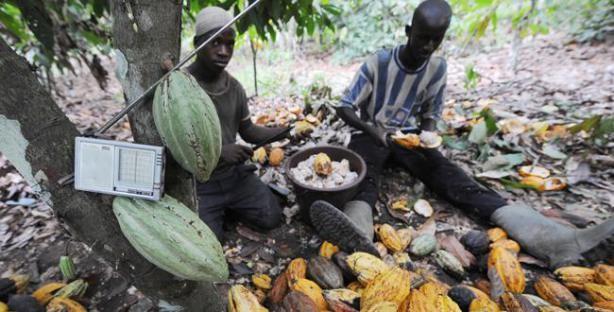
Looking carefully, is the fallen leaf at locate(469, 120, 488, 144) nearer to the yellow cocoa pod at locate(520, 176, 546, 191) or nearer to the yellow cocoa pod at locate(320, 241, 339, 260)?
the yellow cocoa pod at locate(520, 176, 546, 191)

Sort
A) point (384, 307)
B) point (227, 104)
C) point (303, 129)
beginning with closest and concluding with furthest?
point (384, 307) < point (227, 104) < point (303, 129)

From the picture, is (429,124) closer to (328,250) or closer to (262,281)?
(328,250)

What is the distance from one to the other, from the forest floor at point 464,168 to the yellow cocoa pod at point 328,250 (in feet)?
0.50

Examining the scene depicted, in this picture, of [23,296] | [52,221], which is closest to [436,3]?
[23,296]

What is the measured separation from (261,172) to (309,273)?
1.20 metres

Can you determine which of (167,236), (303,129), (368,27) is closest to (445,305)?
(167,236)

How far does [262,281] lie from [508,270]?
1.06 meters

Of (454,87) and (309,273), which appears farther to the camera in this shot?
(454,87)

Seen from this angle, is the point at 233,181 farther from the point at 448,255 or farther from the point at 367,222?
the point at 448,255

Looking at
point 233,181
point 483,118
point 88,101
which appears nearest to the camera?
point 233,181

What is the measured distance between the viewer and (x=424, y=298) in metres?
1.22

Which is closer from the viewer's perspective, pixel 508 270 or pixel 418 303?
pixel 418 303

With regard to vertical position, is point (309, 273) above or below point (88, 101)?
above

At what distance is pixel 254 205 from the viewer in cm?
201
